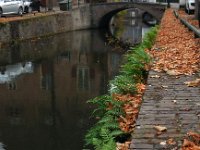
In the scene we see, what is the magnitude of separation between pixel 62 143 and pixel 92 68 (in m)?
13.8

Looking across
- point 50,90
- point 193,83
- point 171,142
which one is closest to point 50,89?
point 50,90

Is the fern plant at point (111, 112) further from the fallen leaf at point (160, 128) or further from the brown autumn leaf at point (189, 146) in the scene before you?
the brown autumn leaf at point (189, 146)

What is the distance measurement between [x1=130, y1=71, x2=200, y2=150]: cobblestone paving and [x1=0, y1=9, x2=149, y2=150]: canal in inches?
156

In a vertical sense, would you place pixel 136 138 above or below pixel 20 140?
above

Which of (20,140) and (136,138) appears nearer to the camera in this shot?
(136,138)

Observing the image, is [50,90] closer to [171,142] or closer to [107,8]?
[171,142]

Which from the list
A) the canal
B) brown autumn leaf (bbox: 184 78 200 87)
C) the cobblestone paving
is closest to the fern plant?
the cobblestone paving

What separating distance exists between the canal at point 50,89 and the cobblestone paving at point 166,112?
3.95 m

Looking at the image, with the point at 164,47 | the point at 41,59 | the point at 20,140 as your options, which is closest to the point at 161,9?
the point at 41,59

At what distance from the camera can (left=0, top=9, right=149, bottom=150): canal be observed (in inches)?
520

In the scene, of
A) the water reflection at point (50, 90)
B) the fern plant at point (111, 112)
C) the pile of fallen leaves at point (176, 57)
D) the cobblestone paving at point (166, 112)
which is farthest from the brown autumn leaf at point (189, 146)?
the water reflection at point (50, 90)

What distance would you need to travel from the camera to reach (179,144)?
224 inches

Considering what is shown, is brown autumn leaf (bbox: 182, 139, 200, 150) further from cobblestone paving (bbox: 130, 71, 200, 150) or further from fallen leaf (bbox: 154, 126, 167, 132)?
fallen leaf (bbox: 154, 126, 167, 132)

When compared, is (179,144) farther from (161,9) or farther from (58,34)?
(161,9)
